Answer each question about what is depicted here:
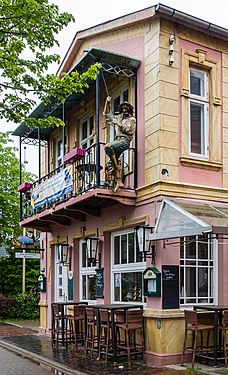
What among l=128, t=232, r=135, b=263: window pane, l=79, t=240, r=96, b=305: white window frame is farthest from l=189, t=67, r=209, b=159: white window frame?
l=79, t=240, r=96, b=305: white window frame

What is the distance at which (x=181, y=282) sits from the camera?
1130cm

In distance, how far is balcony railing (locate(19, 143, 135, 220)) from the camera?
12.0 metres

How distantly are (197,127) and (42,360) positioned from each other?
6.04 m

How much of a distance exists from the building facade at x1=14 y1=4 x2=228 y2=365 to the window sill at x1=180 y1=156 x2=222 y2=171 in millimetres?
23

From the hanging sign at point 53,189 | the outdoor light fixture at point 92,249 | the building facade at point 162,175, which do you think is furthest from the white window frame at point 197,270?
the hanging sign at point 53,189

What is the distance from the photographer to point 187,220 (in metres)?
10.2

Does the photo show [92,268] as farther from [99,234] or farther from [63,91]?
[63,91]

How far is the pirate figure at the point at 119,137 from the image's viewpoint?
11469 mm

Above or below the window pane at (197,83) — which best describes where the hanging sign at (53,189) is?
below

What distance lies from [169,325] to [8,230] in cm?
1659

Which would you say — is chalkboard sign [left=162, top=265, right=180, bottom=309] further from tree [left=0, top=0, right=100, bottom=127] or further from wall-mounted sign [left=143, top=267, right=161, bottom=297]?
tree [left=0, top=0, right=100, bottom=127]

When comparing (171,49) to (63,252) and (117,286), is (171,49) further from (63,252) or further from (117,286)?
(63,252)

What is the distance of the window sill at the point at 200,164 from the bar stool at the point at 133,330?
3176 millimetres

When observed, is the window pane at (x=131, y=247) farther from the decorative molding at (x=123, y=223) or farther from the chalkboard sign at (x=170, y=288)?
the chalkboard sign at (x=170, y=288)
